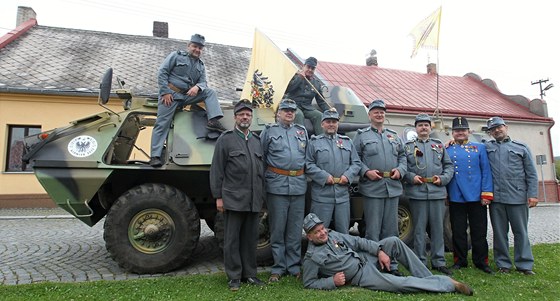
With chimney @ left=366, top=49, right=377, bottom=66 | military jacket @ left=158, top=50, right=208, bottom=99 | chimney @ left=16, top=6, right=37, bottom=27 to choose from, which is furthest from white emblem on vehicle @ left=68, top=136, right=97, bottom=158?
chimney @ left=366, top=49, right=377, bottom=66

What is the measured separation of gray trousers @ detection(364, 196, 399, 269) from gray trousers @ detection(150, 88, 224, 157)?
216 cm

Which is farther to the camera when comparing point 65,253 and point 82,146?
point 65,253

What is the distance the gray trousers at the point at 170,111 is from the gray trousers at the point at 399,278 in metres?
2.51

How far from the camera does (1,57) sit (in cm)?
1341

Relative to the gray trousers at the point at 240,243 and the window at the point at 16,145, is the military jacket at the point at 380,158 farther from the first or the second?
the window at the point at 16,145

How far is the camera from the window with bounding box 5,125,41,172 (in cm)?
1219

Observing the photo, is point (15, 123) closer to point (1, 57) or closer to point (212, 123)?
point (1, 57)

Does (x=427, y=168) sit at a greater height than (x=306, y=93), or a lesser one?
lesser

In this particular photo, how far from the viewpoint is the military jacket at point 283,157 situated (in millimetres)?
4324

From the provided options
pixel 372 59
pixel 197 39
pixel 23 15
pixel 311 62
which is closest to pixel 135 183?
pixel 197 39

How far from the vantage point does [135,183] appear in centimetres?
507

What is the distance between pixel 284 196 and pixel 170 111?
1.83 meters

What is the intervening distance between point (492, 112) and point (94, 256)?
17569 mm

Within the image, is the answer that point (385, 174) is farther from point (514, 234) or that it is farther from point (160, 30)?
point (160, 30)
